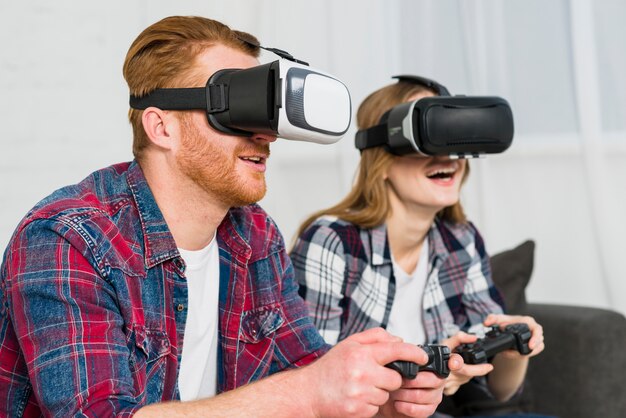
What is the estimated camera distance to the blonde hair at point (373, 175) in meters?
1.85

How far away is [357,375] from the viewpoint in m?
1.05

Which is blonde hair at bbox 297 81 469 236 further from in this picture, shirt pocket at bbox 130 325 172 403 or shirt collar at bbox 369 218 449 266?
shirt pocket at bbox 130 325 172 403

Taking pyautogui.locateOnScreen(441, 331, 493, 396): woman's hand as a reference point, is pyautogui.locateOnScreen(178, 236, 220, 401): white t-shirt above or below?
above

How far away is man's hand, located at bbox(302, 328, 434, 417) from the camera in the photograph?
1050 mm

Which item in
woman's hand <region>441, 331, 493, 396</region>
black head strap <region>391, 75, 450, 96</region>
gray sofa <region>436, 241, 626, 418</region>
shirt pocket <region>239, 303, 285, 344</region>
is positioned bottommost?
gray sofa <region>436, 241, 626, 418</region>

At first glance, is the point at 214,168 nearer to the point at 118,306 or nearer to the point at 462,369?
the point at 118,306

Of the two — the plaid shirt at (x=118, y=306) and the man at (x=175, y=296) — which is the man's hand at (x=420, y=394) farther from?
the plaid shirt at (x=118, y=306)

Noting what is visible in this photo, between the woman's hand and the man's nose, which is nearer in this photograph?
the man's nose

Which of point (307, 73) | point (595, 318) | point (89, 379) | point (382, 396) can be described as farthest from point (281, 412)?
point (595, 318)

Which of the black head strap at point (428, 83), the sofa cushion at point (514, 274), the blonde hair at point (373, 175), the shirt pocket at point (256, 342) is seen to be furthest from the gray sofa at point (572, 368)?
the shirt pocket at point (256, 342)

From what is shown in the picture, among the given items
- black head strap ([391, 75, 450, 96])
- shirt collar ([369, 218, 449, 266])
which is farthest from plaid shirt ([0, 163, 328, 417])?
black head strap ([391, 75, 450, 96])

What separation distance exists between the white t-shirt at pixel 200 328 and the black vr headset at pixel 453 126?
50cm

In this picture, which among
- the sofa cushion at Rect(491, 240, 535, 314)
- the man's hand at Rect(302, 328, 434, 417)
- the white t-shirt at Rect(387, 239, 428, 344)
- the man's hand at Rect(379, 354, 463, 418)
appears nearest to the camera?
the man's hand at Rect(302, 328, 434, 417)

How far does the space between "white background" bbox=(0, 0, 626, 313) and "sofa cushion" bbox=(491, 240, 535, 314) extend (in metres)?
0.51
